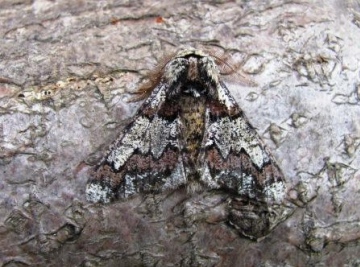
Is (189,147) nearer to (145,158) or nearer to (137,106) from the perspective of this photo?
(145,158)

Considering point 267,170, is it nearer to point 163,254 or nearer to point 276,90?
point 276,90

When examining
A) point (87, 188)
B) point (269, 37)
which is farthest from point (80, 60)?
point (269, 37)

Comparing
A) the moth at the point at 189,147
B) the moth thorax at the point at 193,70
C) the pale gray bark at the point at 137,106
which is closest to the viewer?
the pale gray bark at the point at 137,106

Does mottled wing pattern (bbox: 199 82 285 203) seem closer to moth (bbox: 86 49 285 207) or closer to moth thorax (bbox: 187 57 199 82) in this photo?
moth (bbox: 86 49 285 207)

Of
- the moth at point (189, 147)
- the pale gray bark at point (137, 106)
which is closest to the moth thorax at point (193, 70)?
the moth at point (189, 147)

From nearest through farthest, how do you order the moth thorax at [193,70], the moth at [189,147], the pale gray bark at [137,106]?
the pale gray bark at [137,106]
the moth at [189,147]
the moth thorax at [193,70]

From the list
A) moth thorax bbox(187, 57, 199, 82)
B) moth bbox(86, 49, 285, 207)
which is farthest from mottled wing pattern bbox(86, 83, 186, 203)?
moth thorax bbox(187, 57, 199, 82)

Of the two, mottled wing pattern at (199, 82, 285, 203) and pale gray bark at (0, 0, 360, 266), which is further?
mottled wing pattern at (199, 82, 285, 203)

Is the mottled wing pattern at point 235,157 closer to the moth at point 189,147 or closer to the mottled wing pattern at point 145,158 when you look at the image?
the moth at point 189,147
